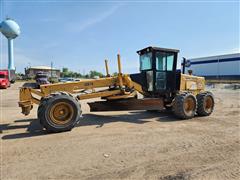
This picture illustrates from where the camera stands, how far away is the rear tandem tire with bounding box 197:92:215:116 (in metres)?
9.02

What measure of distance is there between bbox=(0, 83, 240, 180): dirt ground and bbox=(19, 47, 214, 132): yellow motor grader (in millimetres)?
646

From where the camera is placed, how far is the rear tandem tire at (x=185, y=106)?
322 inches

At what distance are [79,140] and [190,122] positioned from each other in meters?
4.28

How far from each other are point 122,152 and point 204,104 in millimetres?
5709

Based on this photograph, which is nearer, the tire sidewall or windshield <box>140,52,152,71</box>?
the tire sidewall

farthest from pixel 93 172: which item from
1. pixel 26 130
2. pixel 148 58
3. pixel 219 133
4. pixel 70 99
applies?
pixel 148 58

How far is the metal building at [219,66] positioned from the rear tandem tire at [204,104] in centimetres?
4123

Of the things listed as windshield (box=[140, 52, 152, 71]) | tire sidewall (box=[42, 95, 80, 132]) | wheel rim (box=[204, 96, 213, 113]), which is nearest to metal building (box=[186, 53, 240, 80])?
wheel rim (box=[204, 96, 213, 113])

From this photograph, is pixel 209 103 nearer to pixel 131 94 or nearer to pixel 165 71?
pixel 165 71

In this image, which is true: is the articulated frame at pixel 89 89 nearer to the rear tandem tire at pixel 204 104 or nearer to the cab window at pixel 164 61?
the cab window at pixel 164 61

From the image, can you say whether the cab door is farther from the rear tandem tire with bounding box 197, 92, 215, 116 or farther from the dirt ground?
Answer: the dirt ground

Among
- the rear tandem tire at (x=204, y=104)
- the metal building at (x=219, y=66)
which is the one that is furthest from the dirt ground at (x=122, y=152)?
the metal building at (x=219, y=66)

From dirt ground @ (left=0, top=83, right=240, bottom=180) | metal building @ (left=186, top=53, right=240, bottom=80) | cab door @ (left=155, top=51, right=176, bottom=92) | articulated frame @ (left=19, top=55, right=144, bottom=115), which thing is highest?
metal building @ (left=186, top=53, right=240, bottom=80)

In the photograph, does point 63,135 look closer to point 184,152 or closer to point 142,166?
point 142,166
